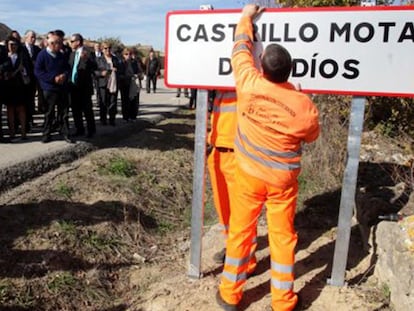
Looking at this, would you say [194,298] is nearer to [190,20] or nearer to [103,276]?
[103,276]

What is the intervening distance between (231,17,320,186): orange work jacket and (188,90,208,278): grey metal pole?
0.52m

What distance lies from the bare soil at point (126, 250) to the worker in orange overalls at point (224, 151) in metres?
0.66

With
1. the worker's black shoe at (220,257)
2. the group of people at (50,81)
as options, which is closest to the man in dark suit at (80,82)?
the group of people at (50,81)

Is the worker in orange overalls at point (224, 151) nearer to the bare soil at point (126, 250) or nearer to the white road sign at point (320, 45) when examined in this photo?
the white road sign at point (320, 45)

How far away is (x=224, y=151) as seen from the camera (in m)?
3.78

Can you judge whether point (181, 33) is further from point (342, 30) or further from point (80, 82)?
point (80, 82)

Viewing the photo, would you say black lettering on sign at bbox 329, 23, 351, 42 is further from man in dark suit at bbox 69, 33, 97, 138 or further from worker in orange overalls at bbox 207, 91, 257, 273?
man in dark suit at bbox 69, 33, 97, 138

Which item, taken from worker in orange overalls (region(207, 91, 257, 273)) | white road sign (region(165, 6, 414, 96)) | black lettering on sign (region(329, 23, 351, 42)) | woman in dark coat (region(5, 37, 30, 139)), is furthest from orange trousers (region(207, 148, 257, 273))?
woman in dark coat (region(5, 37, 30, 139))

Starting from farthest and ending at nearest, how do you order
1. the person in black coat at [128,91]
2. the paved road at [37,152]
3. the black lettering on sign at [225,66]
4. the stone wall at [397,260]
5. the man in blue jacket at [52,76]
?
the person in black coat at [128,91] → the man in blue jacket at [52,76] → the paved road at [37,152] → the black lettering on sign at [225,66] → the stone wall at [397,260]

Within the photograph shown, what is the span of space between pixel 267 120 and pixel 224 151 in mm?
836

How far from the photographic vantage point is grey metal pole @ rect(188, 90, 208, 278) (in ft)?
11.9

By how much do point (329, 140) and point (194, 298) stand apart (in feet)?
12.3

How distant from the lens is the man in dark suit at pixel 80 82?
8141 millimetres

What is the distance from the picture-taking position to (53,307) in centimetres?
→ 349
